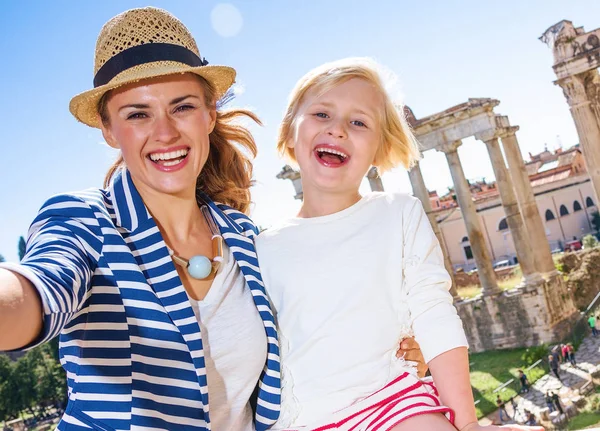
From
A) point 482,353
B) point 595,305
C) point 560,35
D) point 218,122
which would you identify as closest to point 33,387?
point 482,353

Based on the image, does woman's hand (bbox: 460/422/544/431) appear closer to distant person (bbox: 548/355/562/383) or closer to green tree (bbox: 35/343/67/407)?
distant person (bbox: 548/355/562/383)

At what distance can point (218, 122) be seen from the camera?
10.8 feet

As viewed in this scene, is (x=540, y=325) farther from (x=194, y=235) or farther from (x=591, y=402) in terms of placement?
(x=194, y=235)

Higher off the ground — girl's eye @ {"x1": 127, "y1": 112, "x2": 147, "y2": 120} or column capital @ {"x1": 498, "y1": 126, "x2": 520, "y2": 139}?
column capital @ {"x1": 498, "y1": 126, "x2": 520, "y2": 139}

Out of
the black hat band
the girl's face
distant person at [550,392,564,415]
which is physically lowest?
distant person at [550,392,564,415]

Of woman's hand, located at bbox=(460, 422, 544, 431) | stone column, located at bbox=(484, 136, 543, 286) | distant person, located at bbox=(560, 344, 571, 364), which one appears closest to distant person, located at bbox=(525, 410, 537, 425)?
distant person, located at bbox=(560, 344, 571, 364)

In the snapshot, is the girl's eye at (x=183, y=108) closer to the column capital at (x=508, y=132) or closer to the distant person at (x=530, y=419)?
the distant person at (x=530, y=419)

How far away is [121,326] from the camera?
1952 mm

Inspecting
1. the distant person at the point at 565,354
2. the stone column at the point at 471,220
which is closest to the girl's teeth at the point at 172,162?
the distant person at the point at 565,354

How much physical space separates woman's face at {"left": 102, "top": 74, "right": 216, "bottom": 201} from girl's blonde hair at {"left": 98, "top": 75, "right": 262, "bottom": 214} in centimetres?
73

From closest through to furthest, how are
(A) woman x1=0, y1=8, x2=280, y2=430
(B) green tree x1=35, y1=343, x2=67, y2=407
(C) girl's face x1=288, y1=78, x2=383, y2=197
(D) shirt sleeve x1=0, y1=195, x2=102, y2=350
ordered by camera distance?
(D) shirt sleeve x1=0, y1=195, x2=102, y2=350, (A) woman x1=0, y1=8, x2=280, y2=430, (C) girl's face x1=288, y1=78, x2=383, y2=197, (B) green tree x1=35, y1=343, x2=67, y2=407

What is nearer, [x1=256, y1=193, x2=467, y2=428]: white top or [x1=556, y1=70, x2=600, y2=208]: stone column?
[x1=256, y1=193, x2=467, y2=428]: white top

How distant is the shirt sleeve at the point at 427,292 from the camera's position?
247 centimetres

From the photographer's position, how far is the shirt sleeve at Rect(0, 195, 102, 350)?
1486mm
